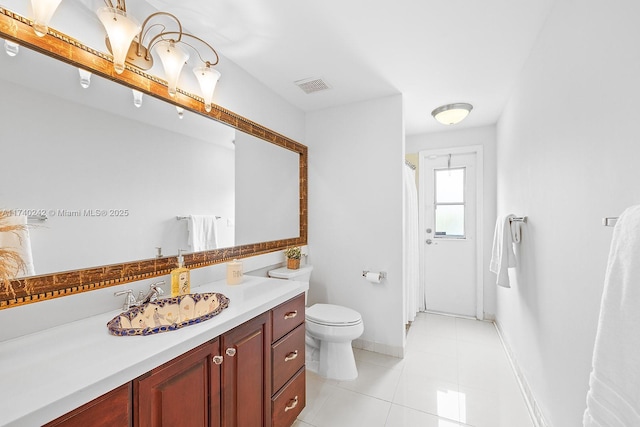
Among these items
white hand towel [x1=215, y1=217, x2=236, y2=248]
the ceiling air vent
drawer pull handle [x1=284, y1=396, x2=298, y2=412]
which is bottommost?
drawer pull handle [x1=284, y1=396, x2=298, y2=412]

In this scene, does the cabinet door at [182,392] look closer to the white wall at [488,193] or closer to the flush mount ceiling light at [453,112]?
the flush mount ceiling light at [453,112]

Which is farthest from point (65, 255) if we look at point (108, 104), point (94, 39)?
point (94, 39)

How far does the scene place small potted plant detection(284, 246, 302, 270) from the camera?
2.52 m

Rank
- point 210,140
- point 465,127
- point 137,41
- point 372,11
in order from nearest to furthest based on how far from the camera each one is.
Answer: point 137,41 → point 372,11 → point 210,140 → point 465,127

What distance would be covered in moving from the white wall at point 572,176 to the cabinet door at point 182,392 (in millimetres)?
1512

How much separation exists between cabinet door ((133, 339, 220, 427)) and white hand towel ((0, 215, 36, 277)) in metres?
0.65

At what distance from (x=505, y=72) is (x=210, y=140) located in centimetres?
236

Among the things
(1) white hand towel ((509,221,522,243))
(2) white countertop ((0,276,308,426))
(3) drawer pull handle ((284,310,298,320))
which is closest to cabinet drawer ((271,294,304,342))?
(3) drawer pull handle ((284,310,298,320))

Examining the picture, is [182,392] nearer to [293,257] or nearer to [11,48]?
[11,48]

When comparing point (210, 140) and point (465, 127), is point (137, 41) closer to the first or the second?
point (210, 140)

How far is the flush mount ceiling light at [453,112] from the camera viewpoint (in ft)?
9.05

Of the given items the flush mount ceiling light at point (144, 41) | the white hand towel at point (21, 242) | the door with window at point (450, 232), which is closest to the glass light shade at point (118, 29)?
the flush mount ceiling light at point (144, 41)

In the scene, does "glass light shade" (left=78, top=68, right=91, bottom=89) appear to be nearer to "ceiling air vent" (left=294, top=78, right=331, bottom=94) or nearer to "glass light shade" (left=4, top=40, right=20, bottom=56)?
"glass light shade" (left=4, top=40, right=20, bottom=56)

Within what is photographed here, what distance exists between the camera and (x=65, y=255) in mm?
1132
